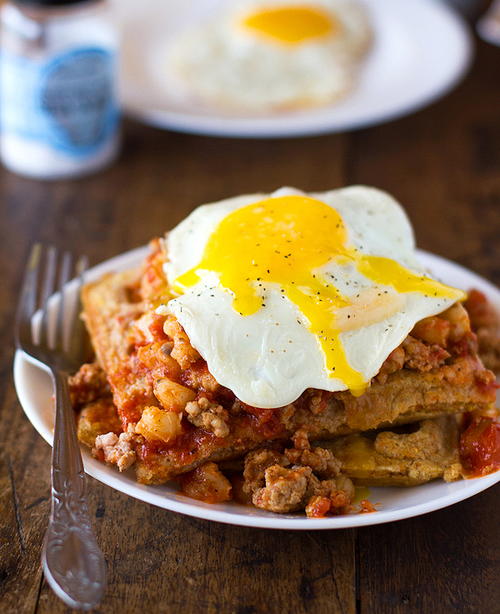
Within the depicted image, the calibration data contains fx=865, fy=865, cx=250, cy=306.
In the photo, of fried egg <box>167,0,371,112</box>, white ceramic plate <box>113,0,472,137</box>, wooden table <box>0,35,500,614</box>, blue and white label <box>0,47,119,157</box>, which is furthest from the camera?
fried egg <box>167,0,371,112</box>

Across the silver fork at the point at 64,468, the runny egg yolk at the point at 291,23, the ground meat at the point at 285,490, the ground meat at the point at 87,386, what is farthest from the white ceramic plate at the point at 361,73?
the ground meat at the point at 285,490

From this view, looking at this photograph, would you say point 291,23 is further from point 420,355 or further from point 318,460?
point 318,460

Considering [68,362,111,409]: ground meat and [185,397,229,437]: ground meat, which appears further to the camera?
[68,362,111,409]: ground meat

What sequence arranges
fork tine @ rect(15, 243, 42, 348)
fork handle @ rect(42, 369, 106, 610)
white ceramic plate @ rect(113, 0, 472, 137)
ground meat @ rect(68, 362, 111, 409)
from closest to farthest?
fork handle @ rect(42, 369, 106, 610), ground meat @ rect(68, 362, 111, 409), fork tine @ rect(15, 243, 42, 348), white ceramic plate @ rect(113, 0, 472, 137)

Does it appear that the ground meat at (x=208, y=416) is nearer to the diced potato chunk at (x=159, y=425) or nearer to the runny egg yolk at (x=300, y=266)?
the diced potato chunk at (x=159, y=425)

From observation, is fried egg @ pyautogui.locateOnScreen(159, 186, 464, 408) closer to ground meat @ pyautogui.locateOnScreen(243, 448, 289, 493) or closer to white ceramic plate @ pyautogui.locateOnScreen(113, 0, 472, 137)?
ground meat @ pyautogui.locateOnScreen(243, 448, 289, 493)

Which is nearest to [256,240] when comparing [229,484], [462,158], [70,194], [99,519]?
[229,484]

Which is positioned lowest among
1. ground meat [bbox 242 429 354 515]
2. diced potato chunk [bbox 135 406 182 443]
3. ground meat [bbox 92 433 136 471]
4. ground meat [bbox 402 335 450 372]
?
ground meat [bbox 92 433 136 471]

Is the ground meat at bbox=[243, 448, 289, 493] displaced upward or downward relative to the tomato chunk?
downward

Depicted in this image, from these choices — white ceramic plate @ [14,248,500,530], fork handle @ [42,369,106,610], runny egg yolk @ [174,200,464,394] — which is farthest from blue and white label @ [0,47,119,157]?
fork handle @ [42,369,106,610]
